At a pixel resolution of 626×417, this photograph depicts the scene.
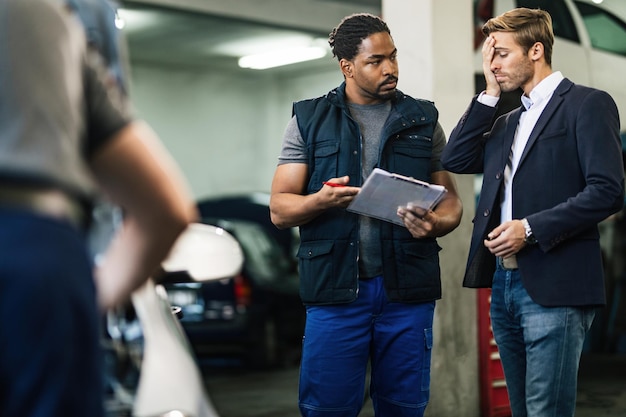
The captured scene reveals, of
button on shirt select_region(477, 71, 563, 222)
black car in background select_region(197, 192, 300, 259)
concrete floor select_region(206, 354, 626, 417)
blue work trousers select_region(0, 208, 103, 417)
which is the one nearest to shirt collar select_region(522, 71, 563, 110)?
button on shirt select_region(477, 71, 563, 222)

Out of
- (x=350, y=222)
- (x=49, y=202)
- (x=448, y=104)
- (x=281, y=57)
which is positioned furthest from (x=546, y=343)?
(x=281, y=57)

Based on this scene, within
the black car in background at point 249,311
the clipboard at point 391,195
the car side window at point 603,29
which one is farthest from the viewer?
the black car in background at point 249,311

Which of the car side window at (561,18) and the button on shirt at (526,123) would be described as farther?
the car side window at (561,18)

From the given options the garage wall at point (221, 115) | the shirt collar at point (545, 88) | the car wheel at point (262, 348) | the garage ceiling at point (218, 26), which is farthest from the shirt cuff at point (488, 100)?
the garage wall at point (221, 115)

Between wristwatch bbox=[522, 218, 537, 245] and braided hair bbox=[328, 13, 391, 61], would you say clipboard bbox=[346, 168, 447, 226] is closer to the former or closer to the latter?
wristwatch bbox=[522, 218, 537, 245]

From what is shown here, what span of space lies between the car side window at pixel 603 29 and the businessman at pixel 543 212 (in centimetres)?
538

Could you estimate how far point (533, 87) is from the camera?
3.36 meters

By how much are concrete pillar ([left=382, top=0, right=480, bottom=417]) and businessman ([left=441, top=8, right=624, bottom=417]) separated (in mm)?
2313

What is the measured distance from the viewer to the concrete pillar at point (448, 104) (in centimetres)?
579

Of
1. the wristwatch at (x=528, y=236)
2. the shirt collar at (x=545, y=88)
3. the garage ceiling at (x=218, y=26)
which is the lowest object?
the wristwatch at (x=528, y=236)

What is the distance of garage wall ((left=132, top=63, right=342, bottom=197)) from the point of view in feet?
42.8

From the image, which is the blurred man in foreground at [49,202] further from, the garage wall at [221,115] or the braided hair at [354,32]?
the garage wall at [221,115]

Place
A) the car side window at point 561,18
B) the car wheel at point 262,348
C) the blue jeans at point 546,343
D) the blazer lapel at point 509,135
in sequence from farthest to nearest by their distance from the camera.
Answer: the car wheel at point 262,348, the car side window at point 561,18, the blazer lapel at point 509,135, the blue jeans at point 546,343

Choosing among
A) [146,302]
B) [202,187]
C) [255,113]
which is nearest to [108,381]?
[146,302]
